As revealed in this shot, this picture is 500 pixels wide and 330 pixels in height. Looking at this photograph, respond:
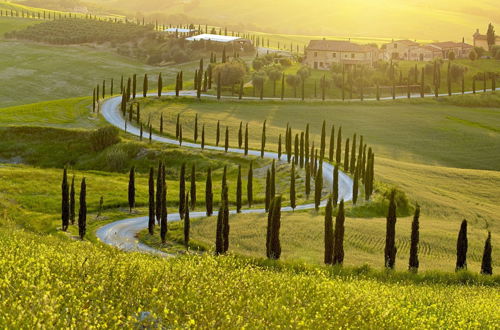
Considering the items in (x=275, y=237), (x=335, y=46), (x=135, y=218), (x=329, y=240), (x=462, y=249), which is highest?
(x=335, y=46)

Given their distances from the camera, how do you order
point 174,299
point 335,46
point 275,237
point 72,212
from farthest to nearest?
point 335,46 < point 72,212 < point 275,237 < point 174,299

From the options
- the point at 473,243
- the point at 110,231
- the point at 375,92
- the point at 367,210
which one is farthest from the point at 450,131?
the point at 110,231

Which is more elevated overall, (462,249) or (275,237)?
(275,237)

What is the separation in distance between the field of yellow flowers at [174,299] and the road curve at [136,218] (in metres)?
14.2

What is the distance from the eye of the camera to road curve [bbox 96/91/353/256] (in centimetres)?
6059

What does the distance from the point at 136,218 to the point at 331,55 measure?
124m

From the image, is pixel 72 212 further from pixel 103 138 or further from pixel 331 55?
pixel 331 55

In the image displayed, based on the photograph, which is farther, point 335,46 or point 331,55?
point 335,46

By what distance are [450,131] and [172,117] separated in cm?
5231

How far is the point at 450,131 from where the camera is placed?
127375mm

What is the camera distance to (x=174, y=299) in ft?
79.5

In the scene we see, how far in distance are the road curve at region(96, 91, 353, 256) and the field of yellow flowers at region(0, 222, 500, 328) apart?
14.2 metres

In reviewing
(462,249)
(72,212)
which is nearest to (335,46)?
(72,212)

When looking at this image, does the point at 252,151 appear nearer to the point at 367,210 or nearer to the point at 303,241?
the point at 367,210
